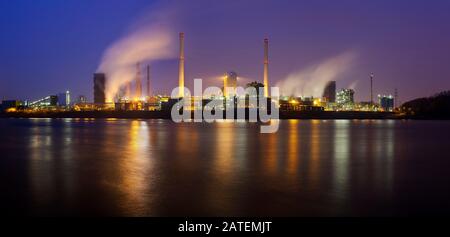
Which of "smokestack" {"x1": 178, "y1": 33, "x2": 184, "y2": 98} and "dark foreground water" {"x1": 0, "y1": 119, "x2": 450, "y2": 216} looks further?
"smokestack" {"x1": 178, "y1": 33, "x2": 184, "y2": 98}

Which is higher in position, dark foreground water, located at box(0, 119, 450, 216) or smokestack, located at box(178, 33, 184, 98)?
smokestack, located at box(178, 33, 184, 98)

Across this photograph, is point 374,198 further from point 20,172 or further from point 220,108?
point 220,108

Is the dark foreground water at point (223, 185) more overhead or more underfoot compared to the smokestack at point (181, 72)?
more underfoot

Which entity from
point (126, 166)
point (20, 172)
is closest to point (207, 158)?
point (126, 166)

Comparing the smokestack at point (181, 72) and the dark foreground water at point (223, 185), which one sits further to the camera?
the smokestack at point (181, 72)

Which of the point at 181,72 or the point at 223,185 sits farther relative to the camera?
the point at 181,72

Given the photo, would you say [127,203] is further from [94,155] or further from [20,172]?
[94,155]

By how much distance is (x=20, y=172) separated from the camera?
39.9ft
